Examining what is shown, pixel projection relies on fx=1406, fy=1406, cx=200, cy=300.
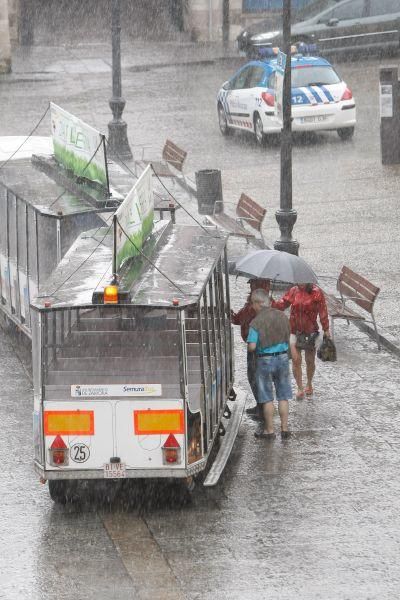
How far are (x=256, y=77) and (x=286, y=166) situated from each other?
10.3 meters

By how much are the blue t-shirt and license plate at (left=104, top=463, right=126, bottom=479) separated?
2.20 m

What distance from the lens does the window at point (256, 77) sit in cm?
2922

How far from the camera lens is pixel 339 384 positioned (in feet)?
49.9

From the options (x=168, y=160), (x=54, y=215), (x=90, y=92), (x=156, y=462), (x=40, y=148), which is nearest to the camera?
(x=156, y=462)

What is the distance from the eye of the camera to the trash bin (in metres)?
23.2

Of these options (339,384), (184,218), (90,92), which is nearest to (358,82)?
(90,92)

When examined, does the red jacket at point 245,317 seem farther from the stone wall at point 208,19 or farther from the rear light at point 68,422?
the stone wall at point 208,19

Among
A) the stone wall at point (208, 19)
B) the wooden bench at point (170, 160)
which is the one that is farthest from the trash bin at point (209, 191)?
the stone wall at point (208, 19)

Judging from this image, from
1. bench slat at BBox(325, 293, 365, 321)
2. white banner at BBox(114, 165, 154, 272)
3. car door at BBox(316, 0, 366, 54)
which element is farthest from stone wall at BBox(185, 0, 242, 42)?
white banner at BBox(114, 165, 154, 272)

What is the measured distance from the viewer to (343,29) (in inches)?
1495

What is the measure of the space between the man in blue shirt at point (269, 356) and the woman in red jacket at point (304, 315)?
1.08 m

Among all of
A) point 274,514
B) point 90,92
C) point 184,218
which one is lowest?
point 274,514

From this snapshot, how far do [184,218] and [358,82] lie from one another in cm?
1391

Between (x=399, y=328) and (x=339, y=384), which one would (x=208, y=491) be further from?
(x=399, y=328)
